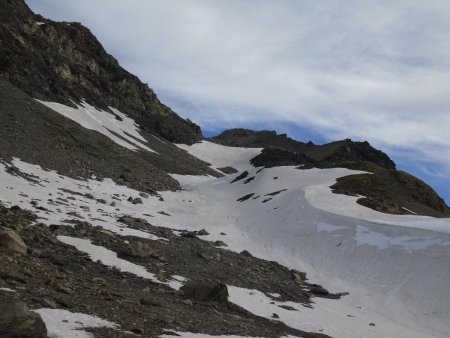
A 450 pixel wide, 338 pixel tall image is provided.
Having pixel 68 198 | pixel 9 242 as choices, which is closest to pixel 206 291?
pixel 9 242

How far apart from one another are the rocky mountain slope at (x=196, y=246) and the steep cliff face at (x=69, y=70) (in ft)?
16.5

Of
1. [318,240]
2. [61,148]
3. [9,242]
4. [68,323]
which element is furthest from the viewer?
[61,148]

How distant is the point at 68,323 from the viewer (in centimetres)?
1160

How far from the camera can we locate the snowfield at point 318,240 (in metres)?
23.4

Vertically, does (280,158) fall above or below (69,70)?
below

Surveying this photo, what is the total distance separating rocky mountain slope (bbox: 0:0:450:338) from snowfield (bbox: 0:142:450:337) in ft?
0.45

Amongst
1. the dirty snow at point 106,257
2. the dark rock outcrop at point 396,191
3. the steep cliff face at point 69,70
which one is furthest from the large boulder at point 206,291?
the steep cliff face at point 69,70

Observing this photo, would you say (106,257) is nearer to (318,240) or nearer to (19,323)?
(19,323)

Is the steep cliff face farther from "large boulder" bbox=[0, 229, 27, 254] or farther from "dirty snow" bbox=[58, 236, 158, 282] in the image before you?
"large boulder" bbox=[0, 229, 27, 254]

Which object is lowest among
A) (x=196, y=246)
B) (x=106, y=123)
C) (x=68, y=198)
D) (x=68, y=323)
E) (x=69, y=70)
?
(x=68, y=323)

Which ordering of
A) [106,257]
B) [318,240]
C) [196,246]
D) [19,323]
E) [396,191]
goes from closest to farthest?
[19,323] → [106,257] → [196,246] → [318,240] → [396,191]

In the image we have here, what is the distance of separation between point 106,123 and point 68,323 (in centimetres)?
8695

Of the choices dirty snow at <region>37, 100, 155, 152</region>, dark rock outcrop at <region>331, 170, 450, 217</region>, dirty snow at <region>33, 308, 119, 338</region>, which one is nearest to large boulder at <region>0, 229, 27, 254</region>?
dirty snow at <region>33, 308, 119, 338</region>

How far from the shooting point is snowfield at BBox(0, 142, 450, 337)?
2336 cm
